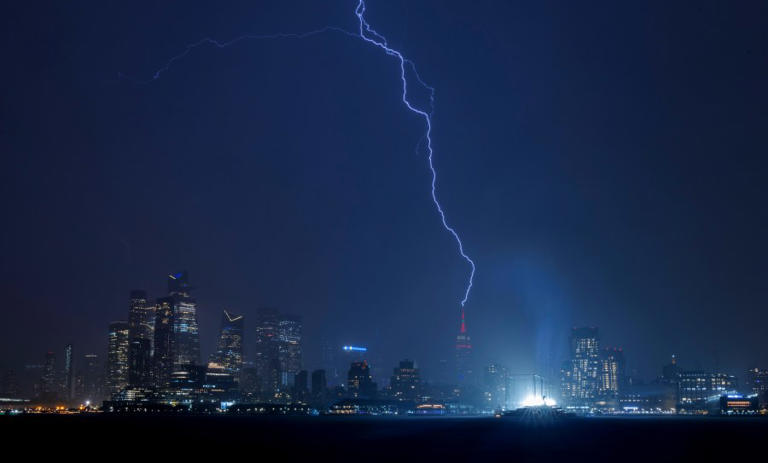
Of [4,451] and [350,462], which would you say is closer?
[350,462]

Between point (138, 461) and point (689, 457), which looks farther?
point (689, 457)

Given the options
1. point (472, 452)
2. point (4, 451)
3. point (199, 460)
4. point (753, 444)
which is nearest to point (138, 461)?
point (199, 460)

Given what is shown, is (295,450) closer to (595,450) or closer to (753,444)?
(595,450)

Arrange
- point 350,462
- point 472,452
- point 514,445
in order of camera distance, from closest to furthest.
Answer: point 350,462 → point 472,452 → point 514,445

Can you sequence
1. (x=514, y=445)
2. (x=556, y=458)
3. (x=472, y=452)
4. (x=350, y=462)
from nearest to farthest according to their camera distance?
(x=350, y=462)
(x=556, y=458)
(x=472, y=452)
(x=514, y=445)

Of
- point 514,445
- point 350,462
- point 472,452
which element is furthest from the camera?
point 514,445

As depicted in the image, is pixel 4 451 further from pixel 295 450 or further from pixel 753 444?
pixel 753 444

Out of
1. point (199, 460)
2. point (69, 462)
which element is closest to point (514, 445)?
point (199, 460)

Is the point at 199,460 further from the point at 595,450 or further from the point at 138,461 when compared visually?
the point at 595,450
